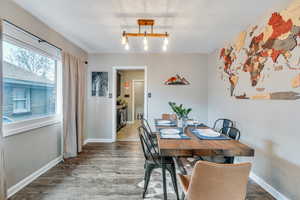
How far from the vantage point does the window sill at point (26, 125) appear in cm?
210

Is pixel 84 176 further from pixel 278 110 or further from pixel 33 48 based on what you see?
pixel 278 110

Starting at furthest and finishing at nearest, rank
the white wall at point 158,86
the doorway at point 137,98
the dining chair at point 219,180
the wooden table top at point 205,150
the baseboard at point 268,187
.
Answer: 1. the doorway at point 137,98
2. the white wall at point 158,86
3. the baseboard at point 268,187
4. the wooden table top at point 205,150
5. the dining chair at point 219,180

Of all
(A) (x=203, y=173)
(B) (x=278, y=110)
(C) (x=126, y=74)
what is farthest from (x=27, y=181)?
(C) (x=126, y=74)

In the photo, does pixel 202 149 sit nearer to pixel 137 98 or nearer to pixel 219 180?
pixel 219 180

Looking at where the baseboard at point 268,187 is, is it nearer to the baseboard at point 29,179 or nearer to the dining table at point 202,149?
the dining table at point 202,149

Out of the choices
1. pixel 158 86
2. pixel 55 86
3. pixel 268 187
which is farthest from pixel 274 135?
pixel 55 86

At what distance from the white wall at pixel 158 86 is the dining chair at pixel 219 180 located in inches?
131

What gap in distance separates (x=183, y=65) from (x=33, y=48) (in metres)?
3.31

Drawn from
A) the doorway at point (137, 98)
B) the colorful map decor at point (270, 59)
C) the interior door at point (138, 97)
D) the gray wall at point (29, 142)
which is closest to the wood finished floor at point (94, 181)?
the gray wall at point (29, 142)

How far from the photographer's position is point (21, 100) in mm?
2445

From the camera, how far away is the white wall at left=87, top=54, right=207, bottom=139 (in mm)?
4555

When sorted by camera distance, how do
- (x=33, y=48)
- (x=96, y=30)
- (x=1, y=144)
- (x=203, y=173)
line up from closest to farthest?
1. (x=203, y=173)
2. (x=1, y=144)
3. (x=33, y=48)
4. (x=96, y=30)

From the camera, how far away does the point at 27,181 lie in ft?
7.88

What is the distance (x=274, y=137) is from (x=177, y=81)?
236 cm
